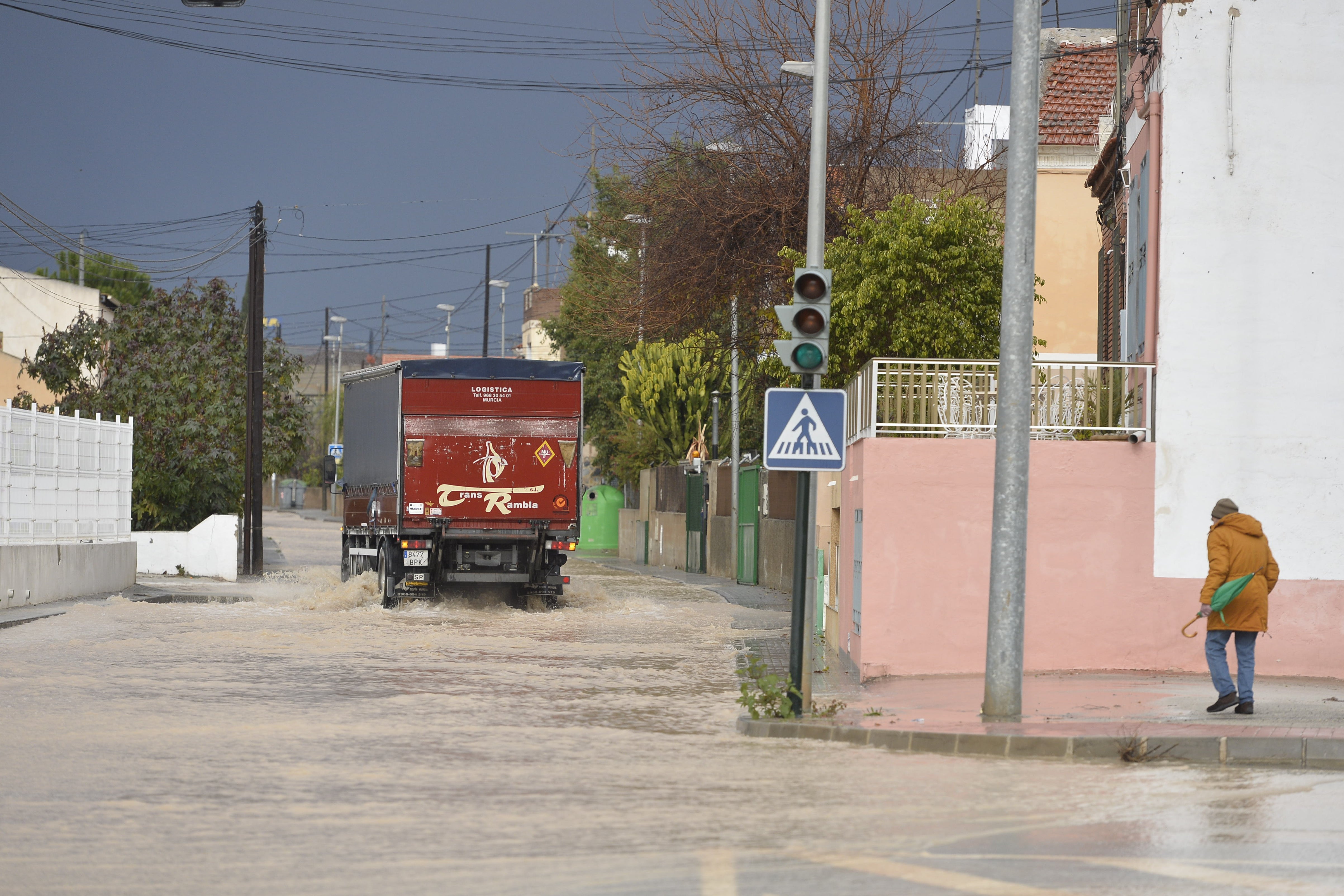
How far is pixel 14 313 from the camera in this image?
211ft

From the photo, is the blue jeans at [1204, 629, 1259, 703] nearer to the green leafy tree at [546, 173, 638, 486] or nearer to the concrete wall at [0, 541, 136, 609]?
the concrete wall at [0, 541, 136, 609]

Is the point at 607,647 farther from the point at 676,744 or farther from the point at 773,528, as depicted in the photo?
the point at 773,528

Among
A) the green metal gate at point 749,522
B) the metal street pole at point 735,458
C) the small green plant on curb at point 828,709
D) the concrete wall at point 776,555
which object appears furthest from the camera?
the metal street pole at point 735,458

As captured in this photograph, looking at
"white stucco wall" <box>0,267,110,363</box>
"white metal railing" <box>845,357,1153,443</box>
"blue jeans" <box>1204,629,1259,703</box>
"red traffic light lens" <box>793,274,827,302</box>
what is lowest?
"blue jeans" <box>1204,629,1259,703</box>

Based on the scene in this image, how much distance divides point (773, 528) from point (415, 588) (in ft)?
29.0

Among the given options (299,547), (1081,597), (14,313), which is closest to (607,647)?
(1081,597)

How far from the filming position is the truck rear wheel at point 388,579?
23.8m

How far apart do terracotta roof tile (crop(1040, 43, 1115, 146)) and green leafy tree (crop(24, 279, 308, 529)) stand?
63.0ft

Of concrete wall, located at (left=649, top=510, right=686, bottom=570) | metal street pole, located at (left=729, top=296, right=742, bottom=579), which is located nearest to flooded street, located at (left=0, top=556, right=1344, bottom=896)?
metal street pole, located at (left=729, top=296, right=742, bottom=579)

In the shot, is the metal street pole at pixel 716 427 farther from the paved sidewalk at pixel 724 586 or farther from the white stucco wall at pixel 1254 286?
the white stucco wall at pixel 1254 286

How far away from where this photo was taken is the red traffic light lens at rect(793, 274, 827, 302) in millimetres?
12062

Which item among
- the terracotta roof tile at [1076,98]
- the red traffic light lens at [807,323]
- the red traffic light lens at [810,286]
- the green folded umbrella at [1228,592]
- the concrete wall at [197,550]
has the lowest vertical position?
the concrete wall at [197,550]

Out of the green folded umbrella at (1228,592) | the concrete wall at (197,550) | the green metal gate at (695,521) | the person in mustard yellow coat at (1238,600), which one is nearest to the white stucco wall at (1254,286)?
the person in mustard yellow coat at (1238,600)

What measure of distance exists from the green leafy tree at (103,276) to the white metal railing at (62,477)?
59910 millimetres
